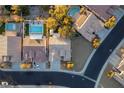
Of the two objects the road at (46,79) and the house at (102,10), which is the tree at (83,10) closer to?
the house at (102,10)

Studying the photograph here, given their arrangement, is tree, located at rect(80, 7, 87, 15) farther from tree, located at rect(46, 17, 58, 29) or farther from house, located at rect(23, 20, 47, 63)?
house, located at rect(23, 20, 47, 63)

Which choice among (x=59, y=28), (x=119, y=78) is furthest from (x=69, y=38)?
(x=119, y=78)

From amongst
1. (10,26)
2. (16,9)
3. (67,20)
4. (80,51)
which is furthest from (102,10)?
(10,26)

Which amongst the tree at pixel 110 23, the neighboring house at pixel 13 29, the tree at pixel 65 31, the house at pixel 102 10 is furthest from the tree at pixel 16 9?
the tree at pixel 110 23

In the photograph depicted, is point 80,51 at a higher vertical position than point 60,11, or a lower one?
lower

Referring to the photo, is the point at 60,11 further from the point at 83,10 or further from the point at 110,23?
the point at 110,23

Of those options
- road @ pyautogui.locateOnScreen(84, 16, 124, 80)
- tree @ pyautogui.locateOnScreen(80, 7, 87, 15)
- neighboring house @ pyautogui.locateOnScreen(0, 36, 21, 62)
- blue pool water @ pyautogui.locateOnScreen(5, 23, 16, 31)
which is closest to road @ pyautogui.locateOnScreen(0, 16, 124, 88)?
road @ pyautogui.locateOnScreen(84, 16, 124, 80)
